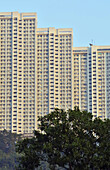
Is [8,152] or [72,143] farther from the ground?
[72,143]

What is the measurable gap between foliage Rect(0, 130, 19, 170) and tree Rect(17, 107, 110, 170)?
108 metres

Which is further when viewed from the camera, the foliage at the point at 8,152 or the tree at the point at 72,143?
the foliage at the point at 8,152

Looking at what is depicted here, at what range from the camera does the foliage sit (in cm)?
17229

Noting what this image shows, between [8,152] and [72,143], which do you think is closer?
[72,143]

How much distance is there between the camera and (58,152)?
198 feet

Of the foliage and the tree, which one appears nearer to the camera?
the tree

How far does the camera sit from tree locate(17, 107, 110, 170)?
195 ft

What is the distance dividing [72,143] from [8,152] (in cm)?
13196

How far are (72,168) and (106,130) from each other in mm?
6663

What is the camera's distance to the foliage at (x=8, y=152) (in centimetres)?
17229

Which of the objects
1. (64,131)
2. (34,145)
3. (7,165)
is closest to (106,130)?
(64,131)

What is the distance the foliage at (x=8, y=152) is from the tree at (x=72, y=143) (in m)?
108

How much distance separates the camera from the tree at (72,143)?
5934cm

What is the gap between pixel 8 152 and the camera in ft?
617
